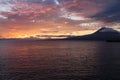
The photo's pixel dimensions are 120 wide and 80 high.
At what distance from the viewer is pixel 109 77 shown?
64.8 m

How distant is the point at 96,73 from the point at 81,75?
5.90m

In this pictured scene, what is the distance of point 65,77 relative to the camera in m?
65.4

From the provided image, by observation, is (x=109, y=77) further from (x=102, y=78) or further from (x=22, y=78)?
(x=22, y=78)

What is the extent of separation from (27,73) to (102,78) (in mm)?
21915

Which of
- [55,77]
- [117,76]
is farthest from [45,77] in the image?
[117,76]

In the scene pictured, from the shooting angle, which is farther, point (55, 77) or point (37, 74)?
point (37, 74)

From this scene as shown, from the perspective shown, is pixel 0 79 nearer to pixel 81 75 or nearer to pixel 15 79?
pixel 15 79

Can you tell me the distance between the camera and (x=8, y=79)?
206ft

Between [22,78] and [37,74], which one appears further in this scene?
[37,74]

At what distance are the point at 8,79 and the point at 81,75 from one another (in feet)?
64.3

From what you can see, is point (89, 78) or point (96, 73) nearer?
point (89, 78)

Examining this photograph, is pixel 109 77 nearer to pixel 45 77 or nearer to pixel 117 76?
pixel 117 76

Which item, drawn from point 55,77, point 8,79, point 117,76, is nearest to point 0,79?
point 8,79

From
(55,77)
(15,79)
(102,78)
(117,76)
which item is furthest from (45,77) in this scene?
(117,76)
